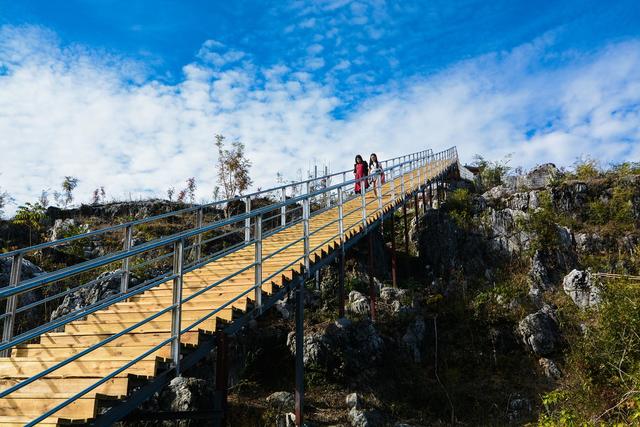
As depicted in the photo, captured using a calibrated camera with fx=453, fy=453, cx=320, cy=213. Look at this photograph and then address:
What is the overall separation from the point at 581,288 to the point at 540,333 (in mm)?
2668

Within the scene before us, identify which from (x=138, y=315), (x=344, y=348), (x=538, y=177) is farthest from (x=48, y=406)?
(x=538, y=177)

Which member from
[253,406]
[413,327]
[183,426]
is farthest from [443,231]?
[183,426]

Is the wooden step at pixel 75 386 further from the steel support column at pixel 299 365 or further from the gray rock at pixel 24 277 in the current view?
the gray rock at pixel 24 277

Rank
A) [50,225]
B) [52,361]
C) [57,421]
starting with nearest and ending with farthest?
[57,421], [52,361], [50,225]

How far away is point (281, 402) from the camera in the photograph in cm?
811

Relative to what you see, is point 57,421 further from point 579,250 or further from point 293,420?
point 579,250

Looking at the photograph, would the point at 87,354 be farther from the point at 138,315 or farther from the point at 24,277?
the point at 24,277

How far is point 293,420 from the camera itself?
7414 mm

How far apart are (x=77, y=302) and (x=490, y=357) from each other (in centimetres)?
1020

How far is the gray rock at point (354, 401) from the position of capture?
8.28m

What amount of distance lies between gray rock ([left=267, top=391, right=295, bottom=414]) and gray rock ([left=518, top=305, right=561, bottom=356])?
281 inches

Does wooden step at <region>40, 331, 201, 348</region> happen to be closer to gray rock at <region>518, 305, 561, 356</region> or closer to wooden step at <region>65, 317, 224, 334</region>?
wooden step at <region>65, 317, 224, 334</region>

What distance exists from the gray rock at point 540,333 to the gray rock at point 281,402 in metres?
7.13

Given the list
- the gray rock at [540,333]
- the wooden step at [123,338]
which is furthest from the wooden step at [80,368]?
the gray rock at [540,333]
